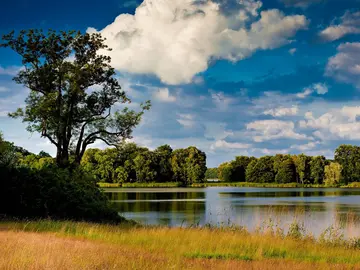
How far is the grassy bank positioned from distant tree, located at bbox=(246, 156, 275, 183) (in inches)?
4685

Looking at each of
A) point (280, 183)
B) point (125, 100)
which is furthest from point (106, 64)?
point (280, 183)

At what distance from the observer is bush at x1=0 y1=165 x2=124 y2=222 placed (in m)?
24.1

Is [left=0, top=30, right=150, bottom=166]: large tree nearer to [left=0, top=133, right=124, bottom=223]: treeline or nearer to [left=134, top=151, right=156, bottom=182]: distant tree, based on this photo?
[left=0, top=133, right=124, bottom=223]: treeline

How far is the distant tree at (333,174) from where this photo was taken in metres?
121

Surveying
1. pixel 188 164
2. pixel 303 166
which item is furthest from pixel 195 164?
pixel 303 166

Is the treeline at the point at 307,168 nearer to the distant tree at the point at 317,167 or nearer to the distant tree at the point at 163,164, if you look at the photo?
the distant tree at the point at 317,167

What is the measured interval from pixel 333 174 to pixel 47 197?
10870 centimetres

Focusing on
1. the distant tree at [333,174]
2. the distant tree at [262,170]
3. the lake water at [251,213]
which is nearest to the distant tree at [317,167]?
the distant tree at [333,174]

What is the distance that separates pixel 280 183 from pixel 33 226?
120m

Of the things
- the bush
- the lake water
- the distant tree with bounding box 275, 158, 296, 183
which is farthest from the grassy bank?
the distant tree with bounding box 275, 158, 296, 183

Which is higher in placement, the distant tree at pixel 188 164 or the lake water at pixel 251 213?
the distant tree at pixel 188 164

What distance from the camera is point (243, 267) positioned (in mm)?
11594

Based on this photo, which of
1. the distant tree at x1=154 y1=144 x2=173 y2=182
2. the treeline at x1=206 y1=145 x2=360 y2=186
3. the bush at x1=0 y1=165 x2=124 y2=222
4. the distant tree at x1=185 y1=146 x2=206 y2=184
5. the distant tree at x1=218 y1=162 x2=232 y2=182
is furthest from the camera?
the distant tree at x1=218 y1=162 x2=232 y2=182

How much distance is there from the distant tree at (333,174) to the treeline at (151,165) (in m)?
33.7
